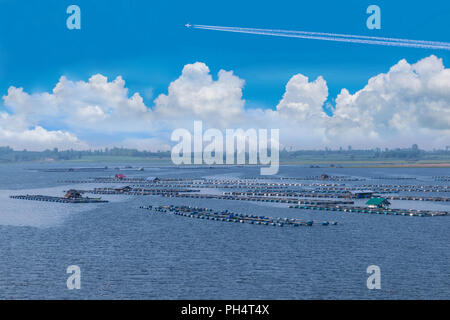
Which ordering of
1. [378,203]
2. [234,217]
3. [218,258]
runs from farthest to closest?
[378,203], [234,217], [218,258]

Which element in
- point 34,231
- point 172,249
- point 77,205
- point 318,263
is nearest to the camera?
point 318,263

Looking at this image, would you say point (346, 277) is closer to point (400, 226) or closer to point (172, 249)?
point (172, 249)

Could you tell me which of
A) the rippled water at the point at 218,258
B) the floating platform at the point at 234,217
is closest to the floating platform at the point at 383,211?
the rippled water at the point at 218,258

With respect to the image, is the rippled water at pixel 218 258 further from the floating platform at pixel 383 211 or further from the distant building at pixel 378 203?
the distant building at pixel 378 203

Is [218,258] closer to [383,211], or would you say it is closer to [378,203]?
[383,211]

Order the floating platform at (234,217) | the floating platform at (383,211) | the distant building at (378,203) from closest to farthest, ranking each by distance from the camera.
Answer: the floating platform at (234,217)
the floating platform at (383,211)
the distant building at (378,203)

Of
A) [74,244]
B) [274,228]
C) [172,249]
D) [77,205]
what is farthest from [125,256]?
[77,205]

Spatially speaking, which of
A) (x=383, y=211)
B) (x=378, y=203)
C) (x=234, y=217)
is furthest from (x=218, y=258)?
(x=378, y=203)
